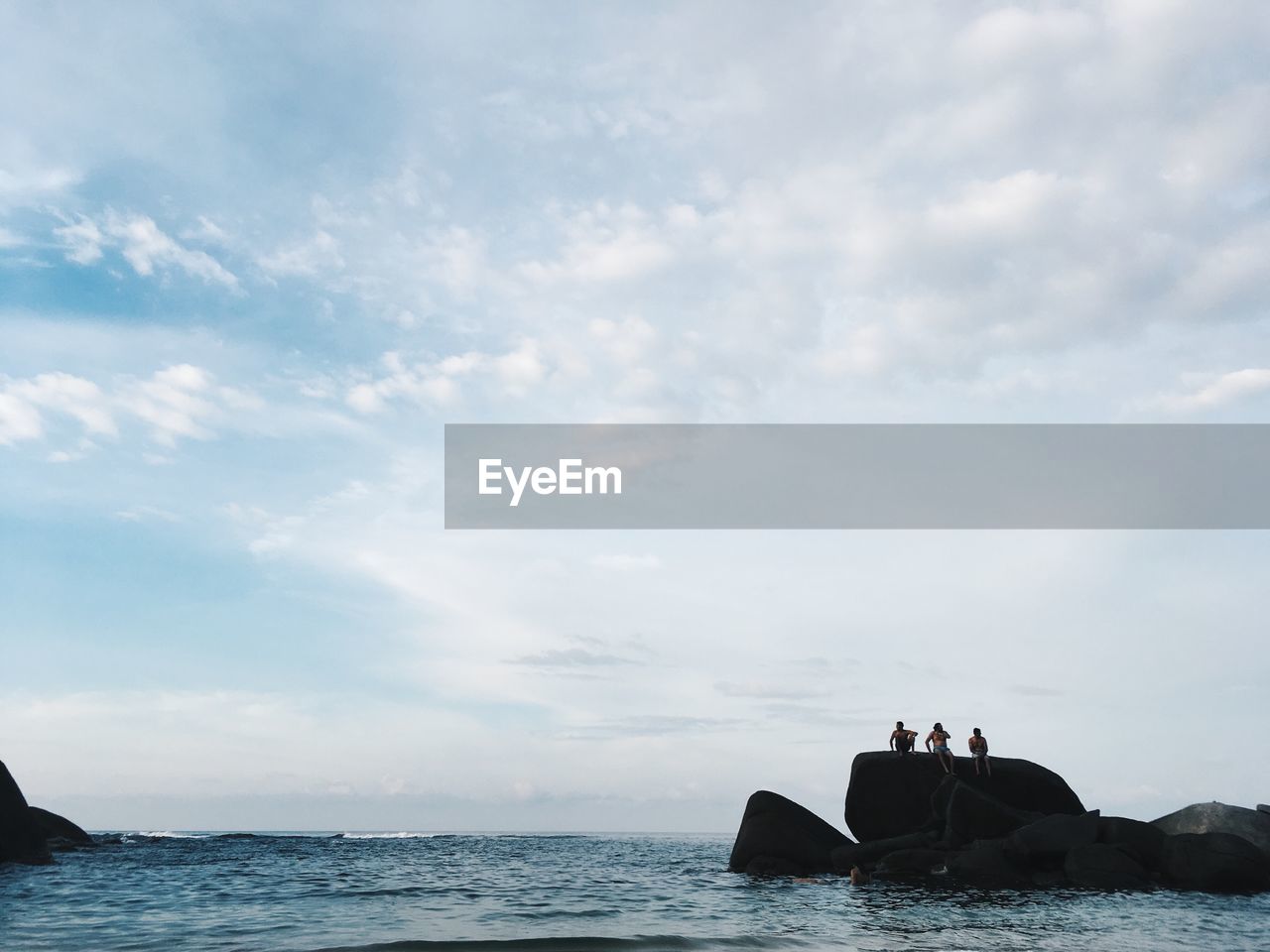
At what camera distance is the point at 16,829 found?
36281 mm

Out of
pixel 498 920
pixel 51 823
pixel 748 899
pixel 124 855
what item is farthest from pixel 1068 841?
pixel 51 823

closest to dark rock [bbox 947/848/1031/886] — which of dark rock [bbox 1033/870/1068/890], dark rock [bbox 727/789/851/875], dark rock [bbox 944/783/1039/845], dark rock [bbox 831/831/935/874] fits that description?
dark rock [bbox 1033/870/1068/890]

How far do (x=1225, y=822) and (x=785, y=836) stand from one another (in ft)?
43.7

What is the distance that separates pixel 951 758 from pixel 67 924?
83.0 feet

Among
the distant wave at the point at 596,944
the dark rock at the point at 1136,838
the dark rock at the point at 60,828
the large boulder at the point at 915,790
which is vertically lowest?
the dark rock at the point at 60,828

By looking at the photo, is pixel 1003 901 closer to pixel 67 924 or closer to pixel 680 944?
pixel 680 944

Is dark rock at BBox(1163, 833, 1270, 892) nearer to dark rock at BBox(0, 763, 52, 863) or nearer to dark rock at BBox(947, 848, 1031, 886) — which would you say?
dark rock at BBox(947, 848, 1031, 886)

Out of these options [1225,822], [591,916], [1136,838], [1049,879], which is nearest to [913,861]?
[1049,879]

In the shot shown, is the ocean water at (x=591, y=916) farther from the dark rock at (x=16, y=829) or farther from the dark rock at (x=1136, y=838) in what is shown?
the dark rock at (x=16, y=829)

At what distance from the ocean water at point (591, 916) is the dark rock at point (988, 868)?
1.33 m

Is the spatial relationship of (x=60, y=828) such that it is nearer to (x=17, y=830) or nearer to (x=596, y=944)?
(x=17, y=830)

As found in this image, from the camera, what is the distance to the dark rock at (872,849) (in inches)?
1081

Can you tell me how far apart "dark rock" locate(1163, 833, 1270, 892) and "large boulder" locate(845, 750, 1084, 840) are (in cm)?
440

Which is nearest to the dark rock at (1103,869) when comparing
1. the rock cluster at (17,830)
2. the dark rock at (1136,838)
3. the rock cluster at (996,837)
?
the rock cluster at (996,837)
